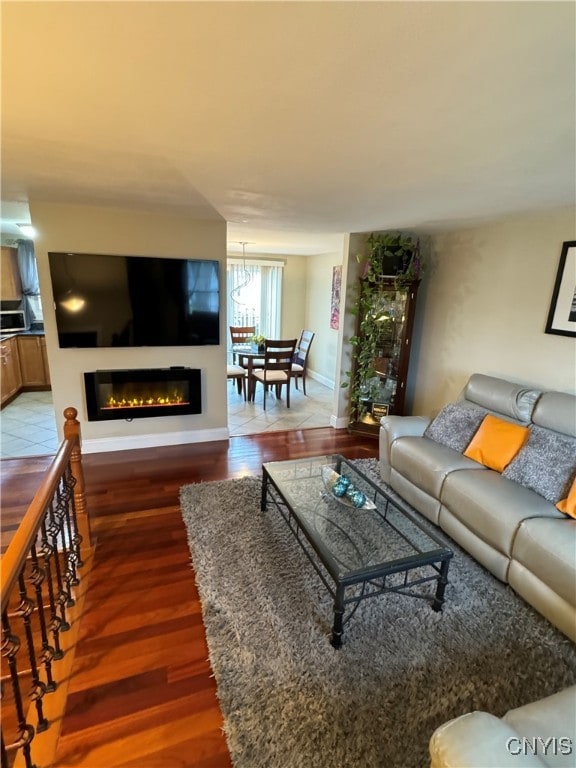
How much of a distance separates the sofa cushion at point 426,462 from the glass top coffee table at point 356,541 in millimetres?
415

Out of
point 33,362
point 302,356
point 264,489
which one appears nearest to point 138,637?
point 264,489

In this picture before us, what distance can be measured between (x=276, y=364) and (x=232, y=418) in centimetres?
98

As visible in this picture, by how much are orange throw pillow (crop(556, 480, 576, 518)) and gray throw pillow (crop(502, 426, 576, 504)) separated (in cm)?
4

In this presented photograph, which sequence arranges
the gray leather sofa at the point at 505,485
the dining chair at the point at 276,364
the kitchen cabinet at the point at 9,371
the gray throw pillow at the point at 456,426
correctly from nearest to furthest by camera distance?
the gray leather sofa at the point at 505,485 < the gray throw pillow at the point at 456,426 < the kitchen cabinet at the point at 9,371 < the dining chair at the point at 276,364

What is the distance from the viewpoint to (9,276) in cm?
535

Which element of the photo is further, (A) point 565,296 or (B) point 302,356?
(B) point 302,356

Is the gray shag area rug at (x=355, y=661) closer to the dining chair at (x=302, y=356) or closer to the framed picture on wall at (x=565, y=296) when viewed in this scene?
the framed picture on wall at (x=565, y=296)

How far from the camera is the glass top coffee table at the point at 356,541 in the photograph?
68.5 inches

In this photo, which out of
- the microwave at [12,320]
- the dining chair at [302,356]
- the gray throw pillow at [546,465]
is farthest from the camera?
the dining chair at [302,356]

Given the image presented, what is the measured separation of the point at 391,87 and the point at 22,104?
4.34ft

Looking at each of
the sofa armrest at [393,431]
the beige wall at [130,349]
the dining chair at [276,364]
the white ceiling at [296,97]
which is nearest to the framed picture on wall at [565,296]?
the white ceiling at [296,97]

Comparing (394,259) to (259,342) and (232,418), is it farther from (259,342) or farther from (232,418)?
(232,418)

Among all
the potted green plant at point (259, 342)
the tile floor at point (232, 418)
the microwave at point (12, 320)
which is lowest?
the tile floor at point (232, 418)

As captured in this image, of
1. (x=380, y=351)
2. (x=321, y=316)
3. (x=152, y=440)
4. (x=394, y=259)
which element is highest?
(x=394, y=259)
